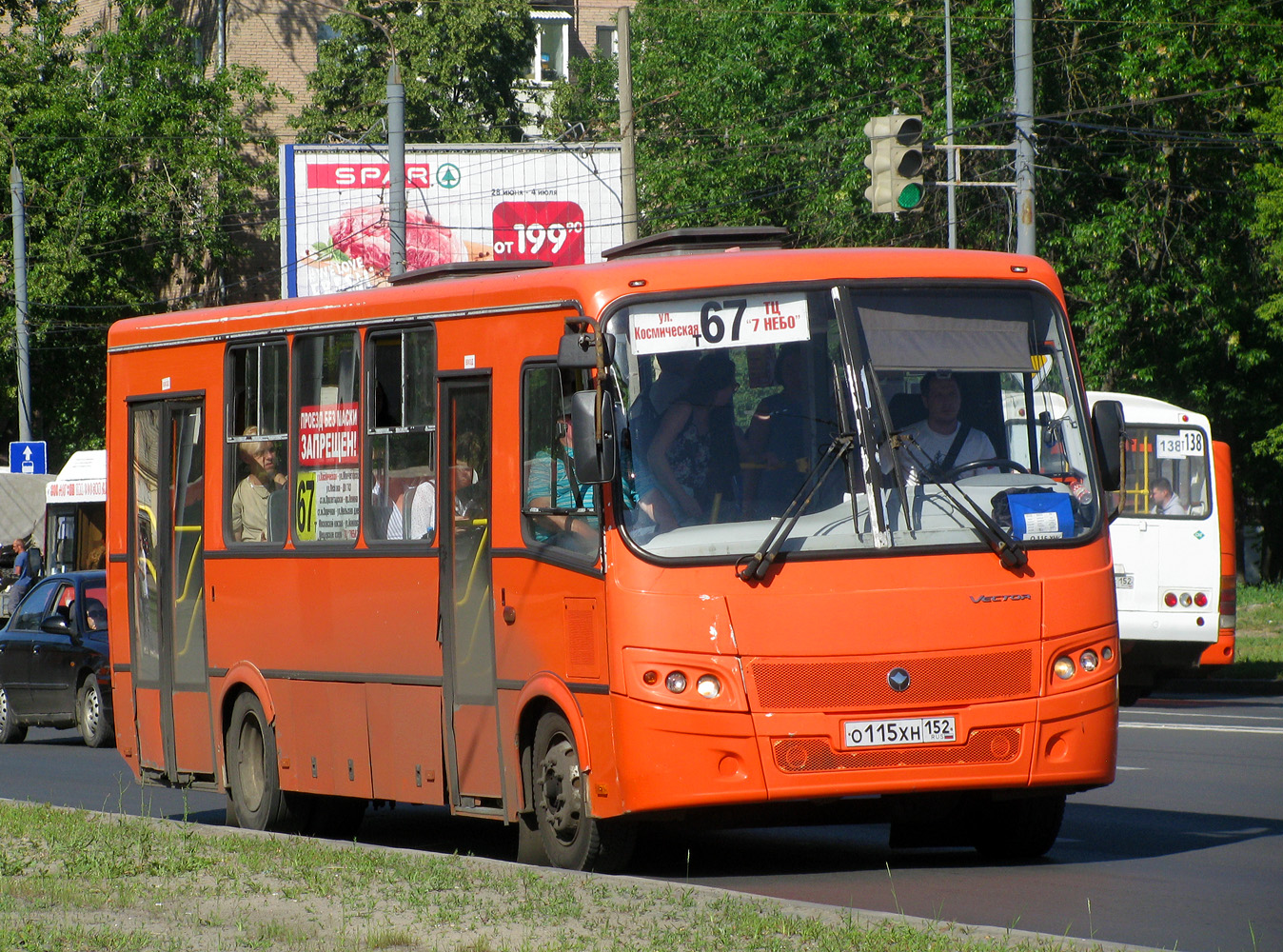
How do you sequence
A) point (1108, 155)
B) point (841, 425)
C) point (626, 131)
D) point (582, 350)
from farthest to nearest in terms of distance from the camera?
point (1108, 155) < point (626, 131) < point (841, 425) < point (582, 350)

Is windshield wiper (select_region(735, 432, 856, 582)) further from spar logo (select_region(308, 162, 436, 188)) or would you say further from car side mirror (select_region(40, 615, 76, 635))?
spar logo (select_region(308, 162, 436, 188))

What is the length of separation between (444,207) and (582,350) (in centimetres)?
3222

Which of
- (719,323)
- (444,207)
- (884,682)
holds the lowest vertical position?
(884,682)

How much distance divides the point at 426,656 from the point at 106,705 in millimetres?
10132

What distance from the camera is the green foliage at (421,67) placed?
52656mm

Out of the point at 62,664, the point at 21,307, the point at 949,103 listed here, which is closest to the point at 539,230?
the point at 21,307

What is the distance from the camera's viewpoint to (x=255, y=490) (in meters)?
11.6

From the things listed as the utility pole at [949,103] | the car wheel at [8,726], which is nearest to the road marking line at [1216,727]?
the car wheel at [8,726]

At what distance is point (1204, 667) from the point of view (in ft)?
79.9

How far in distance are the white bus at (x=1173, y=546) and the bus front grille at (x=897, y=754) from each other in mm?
13482

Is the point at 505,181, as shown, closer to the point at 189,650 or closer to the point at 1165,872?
the point at 189,650

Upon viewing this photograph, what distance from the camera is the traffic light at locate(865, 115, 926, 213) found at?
18312 mm

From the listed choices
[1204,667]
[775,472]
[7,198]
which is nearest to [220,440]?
[775,472]

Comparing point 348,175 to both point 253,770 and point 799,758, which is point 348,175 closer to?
point 253,770
